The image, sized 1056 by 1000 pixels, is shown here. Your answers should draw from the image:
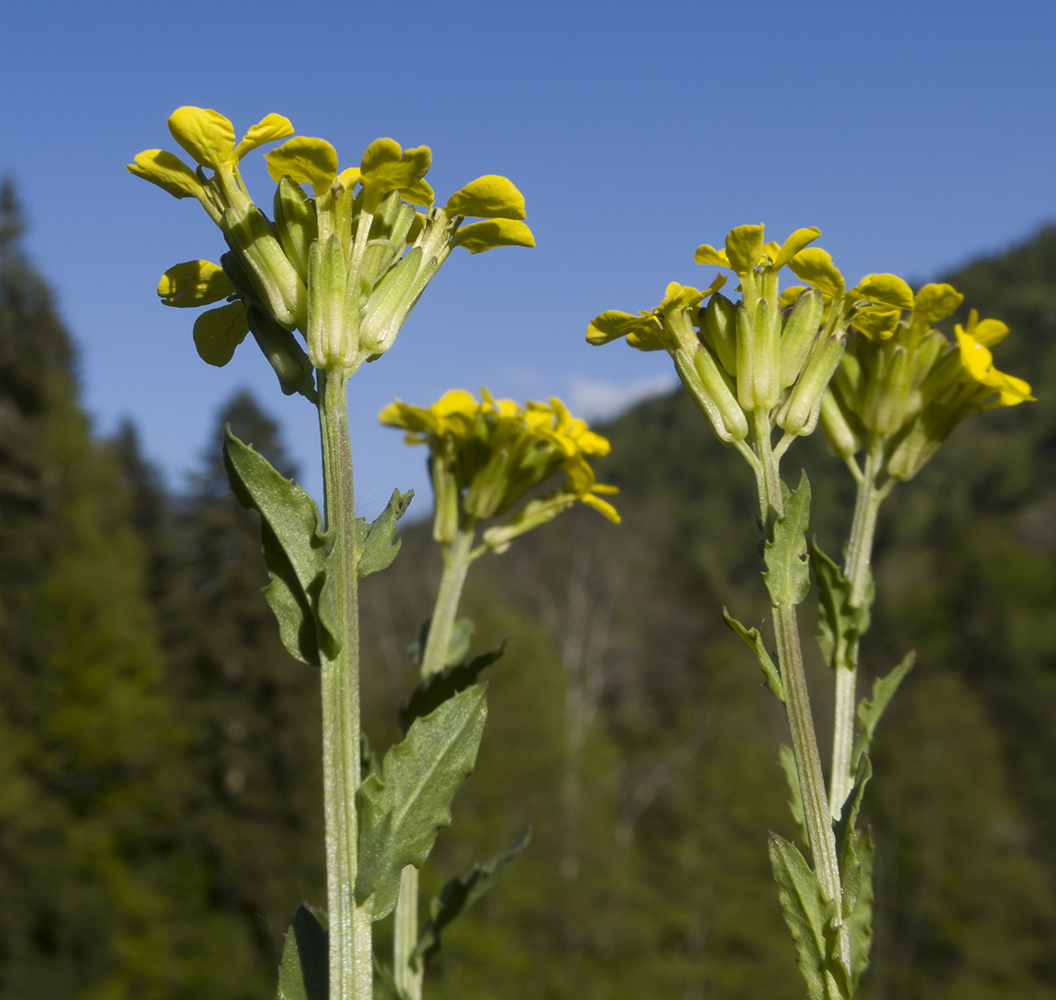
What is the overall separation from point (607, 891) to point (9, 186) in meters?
24.4

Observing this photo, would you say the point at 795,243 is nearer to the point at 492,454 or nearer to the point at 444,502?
the point at 492,454

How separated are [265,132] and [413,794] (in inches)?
41.9

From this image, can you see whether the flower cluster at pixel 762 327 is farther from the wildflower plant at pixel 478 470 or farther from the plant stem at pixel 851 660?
the wildflower plant at pixel 478 470

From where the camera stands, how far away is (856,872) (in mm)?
1402

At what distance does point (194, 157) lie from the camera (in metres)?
1.50

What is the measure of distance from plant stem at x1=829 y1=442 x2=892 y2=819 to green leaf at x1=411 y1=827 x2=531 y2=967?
1.91 feet

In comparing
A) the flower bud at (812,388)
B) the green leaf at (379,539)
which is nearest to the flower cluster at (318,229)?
the green leaf at (379,539)

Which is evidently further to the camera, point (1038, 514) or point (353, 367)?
point (1038, 514)

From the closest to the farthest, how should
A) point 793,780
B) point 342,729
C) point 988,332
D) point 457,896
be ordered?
1. point 342,729
2. point 793,780
3. point 457,896
4. point 988,332

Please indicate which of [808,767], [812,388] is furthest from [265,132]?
[808,767]

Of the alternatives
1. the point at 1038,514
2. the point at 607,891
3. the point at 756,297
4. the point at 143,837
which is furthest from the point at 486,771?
the point at 1038,514

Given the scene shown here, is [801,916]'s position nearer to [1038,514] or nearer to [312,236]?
[312,236]

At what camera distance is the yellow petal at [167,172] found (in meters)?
1.51

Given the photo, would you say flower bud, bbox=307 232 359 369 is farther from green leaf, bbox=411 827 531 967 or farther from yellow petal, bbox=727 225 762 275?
green leaf, bbox=411 827 531 967
